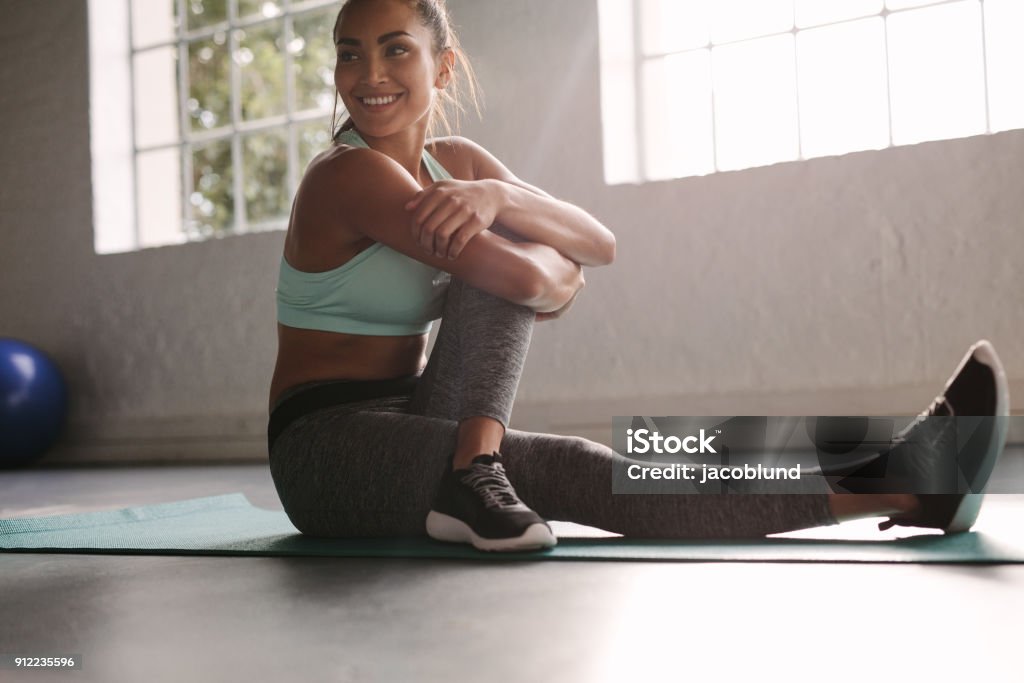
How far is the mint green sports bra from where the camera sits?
1.46 m

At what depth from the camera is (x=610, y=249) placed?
162 cm

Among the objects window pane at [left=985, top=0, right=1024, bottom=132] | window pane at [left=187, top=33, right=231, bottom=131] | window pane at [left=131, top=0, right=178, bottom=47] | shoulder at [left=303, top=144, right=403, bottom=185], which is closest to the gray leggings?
shoulder at [left=303, top=144, right=403, bottom=185]

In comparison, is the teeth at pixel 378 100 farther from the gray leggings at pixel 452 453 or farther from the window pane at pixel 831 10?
the window pane at pixel 831 10

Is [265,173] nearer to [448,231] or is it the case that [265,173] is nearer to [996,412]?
[448,231]

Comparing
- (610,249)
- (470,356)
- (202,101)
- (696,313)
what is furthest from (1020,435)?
(202,101)

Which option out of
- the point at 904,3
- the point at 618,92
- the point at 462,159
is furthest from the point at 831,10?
the point at 462,159

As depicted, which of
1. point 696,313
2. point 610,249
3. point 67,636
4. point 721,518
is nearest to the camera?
point 67,636

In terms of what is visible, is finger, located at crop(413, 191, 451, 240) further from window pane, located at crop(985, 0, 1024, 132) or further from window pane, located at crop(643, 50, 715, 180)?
window pane, located at crop(985, 0, 1024, 132)

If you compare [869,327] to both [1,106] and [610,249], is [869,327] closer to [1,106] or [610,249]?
[610,249]

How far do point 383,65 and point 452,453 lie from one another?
2.00ft

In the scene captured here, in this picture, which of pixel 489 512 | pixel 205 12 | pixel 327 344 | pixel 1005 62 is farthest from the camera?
pixel 205 12

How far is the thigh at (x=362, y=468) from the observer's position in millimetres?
1361

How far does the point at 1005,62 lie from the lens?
9.88ft

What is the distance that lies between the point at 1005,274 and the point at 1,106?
4327mm
